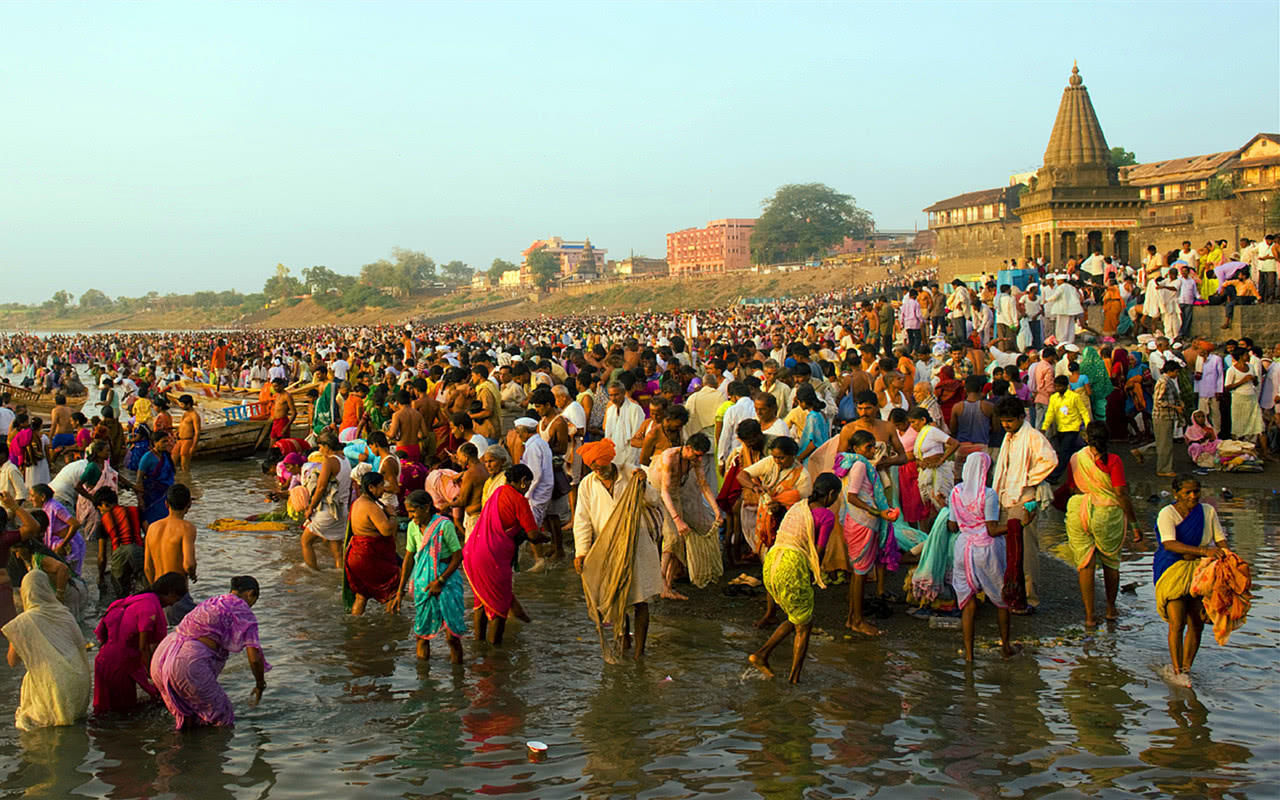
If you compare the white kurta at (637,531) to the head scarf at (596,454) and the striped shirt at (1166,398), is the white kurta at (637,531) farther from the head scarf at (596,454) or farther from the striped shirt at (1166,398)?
the striped shirt at (1166,398)

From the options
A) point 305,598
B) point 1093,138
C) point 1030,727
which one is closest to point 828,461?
point 1030,727

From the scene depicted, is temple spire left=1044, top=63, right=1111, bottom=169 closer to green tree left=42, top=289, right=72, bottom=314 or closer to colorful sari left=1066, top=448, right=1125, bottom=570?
colorful sari left=1066, top=448, right=1125, bottom=570

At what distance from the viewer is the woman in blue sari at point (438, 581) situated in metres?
5.92

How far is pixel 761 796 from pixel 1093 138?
3833 centimetres

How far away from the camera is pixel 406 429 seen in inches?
385

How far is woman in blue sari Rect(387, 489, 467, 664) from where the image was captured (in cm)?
592

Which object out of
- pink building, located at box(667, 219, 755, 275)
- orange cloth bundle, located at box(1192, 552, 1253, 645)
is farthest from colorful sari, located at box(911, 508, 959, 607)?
pink building, located at box(667, 219, 755, 275)

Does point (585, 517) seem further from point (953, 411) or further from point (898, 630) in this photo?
point (953, 411)

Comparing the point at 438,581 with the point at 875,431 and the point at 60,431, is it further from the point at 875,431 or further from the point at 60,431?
the point at 60,431

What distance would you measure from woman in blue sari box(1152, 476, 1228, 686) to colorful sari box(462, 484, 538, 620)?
3.37m

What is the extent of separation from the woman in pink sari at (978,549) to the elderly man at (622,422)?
9.38 feet

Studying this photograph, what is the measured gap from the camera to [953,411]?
29.2ft

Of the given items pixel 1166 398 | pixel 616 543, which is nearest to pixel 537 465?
pixel 616 543

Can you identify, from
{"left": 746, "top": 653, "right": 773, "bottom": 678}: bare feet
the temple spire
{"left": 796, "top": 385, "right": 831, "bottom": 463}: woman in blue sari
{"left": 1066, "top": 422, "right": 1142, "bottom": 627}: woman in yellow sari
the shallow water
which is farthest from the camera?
the temple spire
